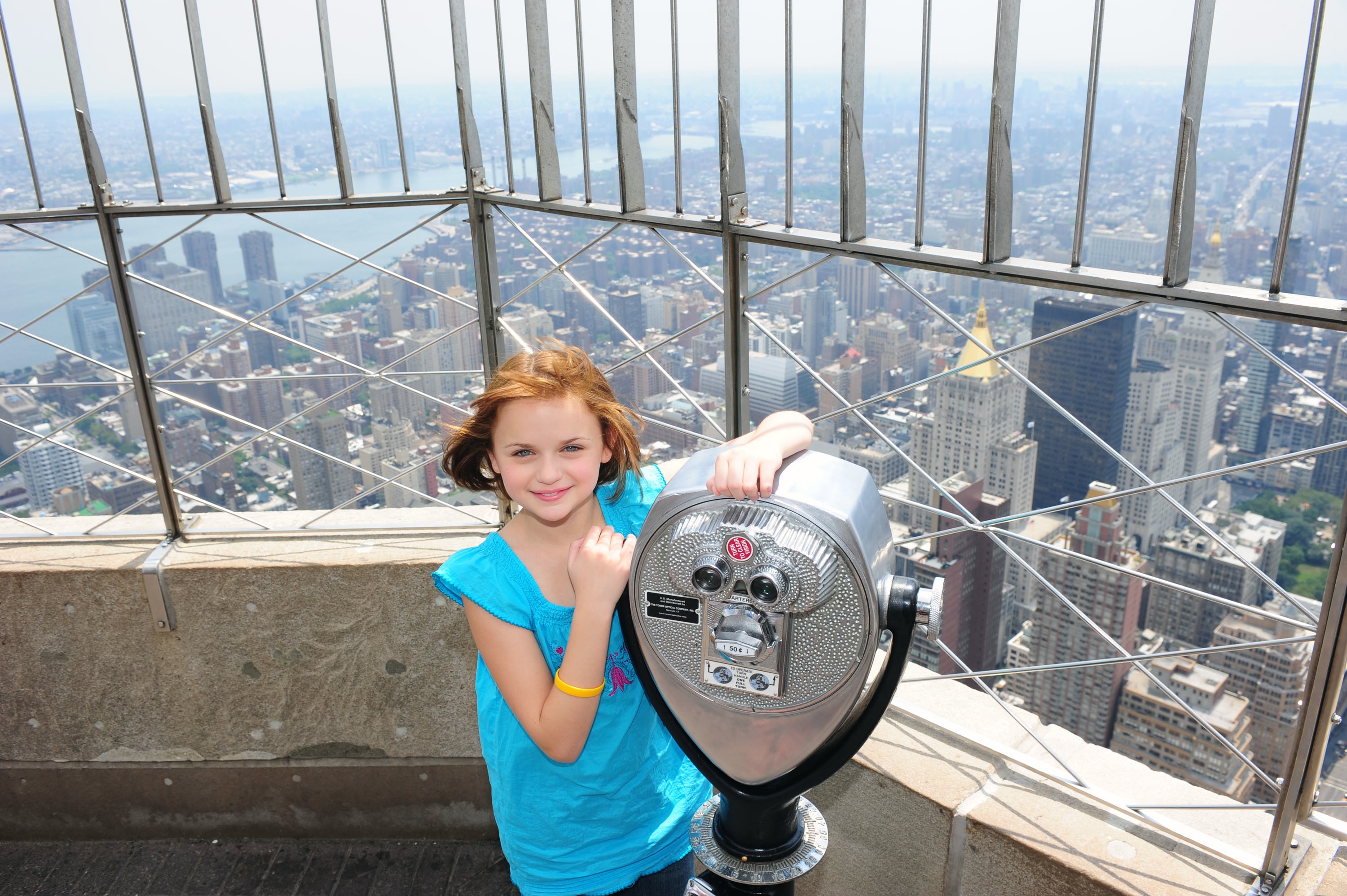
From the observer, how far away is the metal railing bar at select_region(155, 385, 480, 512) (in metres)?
2.61

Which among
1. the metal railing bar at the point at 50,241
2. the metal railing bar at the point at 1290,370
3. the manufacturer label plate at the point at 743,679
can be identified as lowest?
the manufacturer label plate at the point at 743,679

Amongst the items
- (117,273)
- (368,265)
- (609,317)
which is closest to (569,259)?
(609,317)

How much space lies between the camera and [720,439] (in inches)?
88.2

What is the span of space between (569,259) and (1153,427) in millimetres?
1308

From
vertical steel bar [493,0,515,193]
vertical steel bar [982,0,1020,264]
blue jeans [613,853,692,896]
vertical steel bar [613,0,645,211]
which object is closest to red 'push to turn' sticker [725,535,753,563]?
blue jeans [613,853,692,896]

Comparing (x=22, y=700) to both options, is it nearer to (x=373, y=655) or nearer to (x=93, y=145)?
(x=373, y=655)

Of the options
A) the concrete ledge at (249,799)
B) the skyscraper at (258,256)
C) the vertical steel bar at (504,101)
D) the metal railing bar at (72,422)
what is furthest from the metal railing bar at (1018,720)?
the metal railing bar at (72,422)

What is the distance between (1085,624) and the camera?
1.78 metres

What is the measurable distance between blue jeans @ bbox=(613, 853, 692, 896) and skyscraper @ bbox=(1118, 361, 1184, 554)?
957 mm

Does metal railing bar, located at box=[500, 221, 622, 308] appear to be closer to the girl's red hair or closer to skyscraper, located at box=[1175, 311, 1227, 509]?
the girl's red hair

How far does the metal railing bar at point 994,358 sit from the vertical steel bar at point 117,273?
68.2 inches

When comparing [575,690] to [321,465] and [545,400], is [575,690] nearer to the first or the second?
[545,400]

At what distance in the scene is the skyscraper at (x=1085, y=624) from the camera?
1858mm

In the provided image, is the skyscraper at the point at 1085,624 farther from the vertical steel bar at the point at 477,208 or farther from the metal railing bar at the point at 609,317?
the vertical steel bar at the point at 477,208
